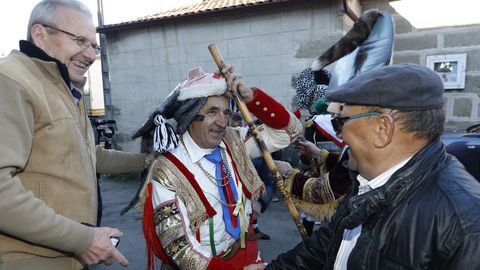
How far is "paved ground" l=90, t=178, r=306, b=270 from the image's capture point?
4.24 metres

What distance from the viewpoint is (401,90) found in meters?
1.19

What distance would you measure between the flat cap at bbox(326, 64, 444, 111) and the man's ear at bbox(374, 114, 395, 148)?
0.18 ft

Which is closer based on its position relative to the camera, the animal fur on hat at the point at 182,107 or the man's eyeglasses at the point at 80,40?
the man's eyeglasses at the point at 80,40

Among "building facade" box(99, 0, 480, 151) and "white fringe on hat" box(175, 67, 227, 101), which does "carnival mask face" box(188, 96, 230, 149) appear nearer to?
"white fringe on hat" box(175, 67, 227, 101)

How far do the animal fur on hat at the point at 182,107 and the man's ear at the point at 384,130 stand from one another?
3.29 ft

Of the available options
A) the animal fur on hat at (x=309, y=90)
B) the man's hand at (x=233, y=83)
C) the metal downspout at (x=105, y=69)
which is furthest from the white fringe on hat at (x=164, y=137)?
the metal downspout at (x=105, y=69)

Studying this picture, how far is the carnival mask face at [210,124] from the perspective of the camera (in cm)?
201

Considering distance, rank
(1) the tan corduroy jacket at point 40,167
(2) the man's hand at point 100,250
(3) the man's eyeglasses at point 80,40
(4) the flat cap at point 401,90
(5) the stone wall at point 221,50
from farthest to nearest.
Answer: (5) the stone wall at point 221,50, (3) the man's eyeglasses at point 80,40, (2) the man's hand at point 100,250, (1) the tan corduroy jacket at point 40,167, (4) the flat cap at point 401,90

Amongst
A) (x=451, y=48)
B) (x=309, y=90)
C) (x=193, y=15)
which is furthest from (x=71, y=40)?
(x=451, y=48)

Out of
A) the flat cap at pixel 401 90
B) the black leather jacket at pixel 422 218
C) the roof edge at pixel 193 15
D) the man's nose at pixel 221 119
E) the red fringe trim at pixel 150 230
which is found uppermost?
the roof edge at pixel 193 15

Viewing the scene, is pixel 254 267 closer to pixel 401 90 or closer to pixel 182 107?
pixel 182 107

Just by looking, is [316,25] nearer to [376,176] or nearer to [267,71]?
[267,71]

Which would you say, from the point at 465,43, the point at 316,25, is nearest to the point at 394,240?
the point at 316,25

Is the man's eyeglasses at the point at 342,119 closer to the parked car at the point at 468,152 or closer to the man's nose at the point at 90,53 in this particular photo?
the man's nose at the point at 90,53
